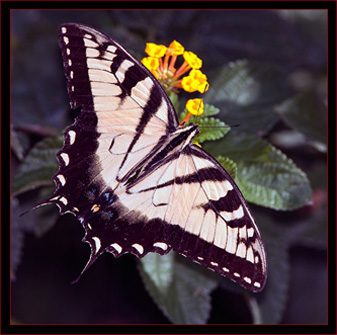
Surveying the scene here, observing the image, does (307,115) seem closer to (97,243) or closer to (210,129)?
(210,129)

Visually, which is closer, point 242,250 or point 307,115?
point 242,250

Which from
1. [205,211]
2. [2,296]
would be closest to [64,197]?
[205,211]

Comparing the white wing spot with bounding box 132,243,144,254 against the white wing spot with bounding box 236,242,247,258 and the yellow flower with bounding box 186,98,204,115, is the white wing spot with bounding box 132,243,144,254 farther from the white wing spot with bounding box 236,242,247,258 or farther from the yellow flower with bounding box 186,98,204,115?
the yellow flower with bounding box 186,98,204,115

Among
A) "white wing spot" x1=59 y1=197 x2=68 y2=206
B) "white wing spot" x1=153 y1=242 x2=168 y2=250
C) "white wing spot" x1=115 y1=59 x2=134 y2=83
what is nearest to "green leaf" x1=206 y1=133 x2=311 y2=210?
"white wing spot" x1=153 y1=242 x2=168 y2=250

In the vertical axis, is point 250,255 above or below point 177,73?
below

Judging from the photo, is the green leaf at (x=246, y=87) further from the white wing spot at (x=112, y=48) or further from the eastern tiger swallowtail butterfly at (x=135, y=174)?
the white wing spot at (x=112, y=48)

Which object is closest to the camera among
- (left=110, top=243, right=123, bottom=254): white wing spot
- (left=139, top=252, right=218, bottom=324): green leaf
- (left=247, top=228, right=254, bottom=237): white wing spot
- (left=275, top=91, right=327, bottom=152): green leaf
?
(left=247, top=228, right=254, bottom=237): white wing spot

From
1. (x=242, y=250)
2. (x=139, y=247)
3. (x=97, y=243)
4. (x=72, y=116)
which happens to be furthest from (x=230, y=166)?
(x=72, y=116)
